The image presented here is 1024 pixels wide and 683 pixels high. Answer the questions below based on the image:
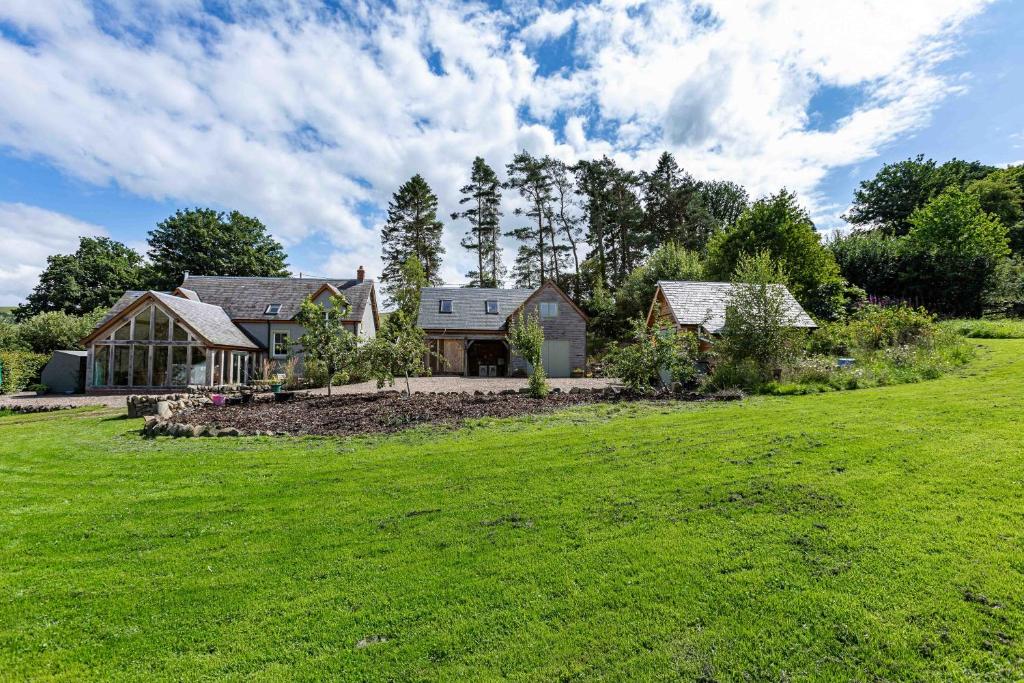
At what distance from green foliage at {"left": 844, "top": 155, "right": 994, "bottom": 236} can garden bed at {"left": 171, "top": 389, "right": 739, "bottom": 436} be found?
1794 inches

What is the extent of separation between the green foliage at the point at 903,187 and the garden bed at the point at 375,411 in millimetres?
45568

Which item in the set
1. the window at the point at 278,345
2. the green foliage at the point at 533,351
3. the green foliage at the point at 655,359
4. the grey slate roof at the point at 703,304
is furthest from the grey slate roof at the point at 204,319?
the grey slate roof at the point at 703,304

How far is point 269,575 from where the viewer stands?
3.95m

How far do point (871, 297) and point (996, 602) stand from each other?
32.5 metres

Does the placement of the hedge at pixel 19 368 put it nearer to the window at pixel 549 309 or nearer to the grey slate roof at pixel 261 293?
the grey slate roof at pixel 261 293

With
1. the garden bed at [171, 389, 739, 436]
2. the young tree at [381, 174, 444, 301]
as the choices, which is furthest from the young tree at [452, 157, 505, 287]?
the garden bed at [171, 389, 739, 436]

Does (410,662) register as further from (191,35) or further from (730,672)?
(191,35)

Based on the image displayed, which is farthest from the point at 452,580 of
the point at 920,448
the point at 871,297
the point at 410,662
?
the point at 871,297

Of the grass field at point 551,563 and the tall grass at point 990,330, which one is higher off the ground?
the tall grass at point 990,330

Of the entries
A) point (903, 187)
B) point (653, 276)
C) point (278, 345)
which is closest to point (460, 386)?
point (278, 345)

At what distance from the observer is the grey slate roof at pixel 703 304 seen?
65.5ft

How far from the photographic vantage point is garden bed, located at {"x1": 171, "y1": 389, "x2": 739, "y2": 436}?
1080 cm

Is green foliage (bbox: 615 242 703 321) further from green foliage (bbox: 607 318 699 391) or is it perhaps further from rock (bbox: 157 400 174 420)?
rock (bbox: 157 400 174 420)

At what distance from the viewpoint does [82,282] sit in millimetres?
43250
